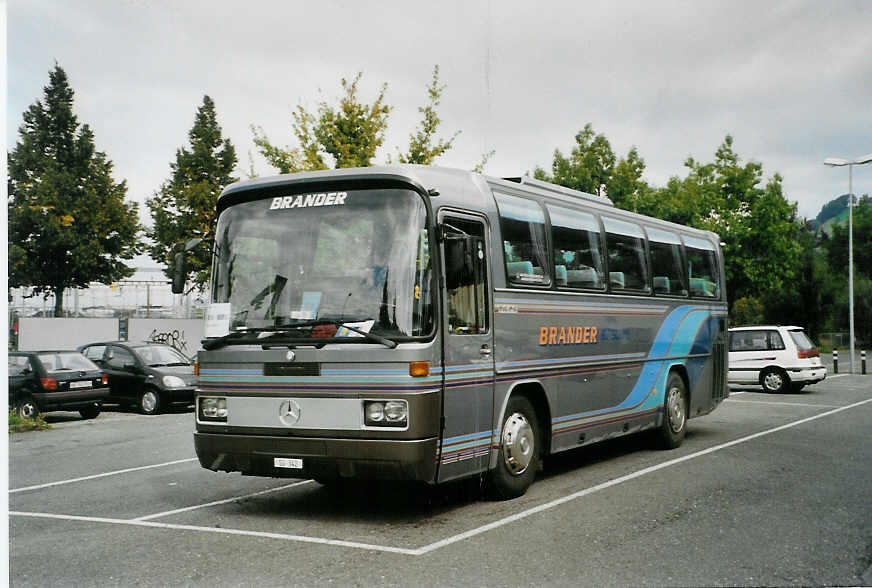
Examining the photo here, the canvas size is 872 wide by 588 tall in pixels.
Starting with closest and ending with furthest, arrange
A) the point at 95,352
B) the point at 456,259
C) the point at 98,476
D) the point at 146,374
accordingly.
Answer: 1. the point at 456,259
2. the point at 98,476
3. the point at 146,374
4. the point at 95,352

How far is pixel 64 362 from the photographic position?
19078mm

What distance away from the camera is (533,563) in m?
6.37

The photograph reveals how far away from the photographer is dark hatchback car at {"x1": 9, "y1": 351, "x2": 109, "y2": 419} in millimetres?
18469

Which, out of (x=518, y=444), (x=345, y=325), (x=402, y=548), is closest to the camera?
(x=402, y=548)

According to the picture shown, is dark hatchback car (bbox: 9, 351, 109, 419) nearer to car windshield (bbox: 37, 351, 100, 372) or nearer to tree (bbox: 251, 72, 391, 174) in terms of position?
car windshield (bbox: 37, 351, 100, 372)

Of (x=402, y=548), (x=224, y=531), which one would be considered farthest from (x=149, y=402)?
(x=402, y=548)

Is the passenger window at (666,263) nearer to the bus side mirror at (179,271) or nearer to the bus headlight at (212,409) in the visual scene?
the bus side mirror at (179,271)

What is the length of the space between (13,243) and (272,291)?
3604cm

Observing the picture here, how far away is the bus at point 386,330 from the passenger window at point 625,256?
1508 mm

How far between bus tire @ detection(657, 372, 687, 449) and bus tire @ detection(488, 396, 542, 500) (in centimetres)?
394

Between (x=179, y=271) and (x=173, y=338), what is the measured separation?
26.2 meters

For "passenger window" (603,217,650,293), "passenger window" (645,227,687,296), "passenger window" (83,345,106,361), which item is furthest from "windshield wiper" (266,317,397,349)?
"passenger window" (83,345,106,361)

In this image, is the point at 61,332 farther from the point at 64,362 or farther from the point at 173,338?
the point at 64,362

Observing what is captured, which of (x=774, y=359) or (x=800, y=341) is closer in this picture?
(x=774, y=359)
